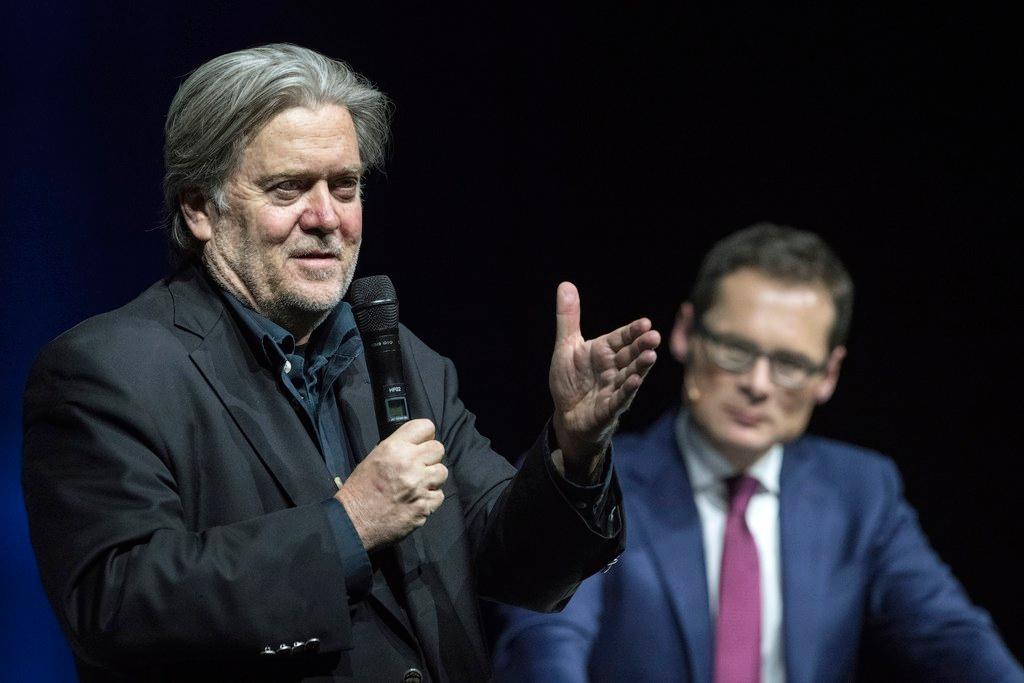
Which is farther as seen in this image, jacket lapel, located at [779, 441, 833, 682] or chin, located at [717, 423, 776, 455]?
chin, located at [717, 423, 776, 455]

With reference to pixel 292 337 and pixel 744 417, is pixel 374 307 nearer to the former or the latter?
pixel 292 337

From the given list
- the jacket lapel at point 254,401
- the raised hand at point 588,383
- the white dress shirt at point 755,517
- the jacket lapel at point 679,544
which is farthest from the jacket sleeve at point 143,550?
the white dress shirt at point 755,517

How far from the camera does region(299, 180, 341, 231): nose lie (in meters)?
1.75

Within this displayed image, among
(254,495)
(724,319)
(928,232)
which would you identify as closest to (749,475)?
(724,319)

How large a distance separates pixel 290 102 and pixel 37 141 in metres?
1.15

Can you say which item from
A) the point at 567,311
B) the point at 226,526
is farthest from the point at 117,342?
the point at 567,311

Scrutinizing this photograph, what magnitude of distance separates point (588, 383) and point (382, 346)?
287mm

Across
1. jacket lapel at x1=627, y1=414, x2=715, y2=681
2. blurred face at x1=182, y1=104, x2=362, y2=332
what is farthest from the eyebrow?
jacket lapel at x1=627, y1=414, x2=715, y2=681

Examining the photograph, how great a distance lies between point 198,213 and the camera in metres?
1.83

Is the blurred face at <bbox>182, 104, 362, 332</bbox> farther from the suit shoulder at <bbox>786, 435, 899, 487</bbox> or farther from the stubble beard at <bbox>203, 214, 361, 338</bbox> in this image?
the suit shoulder at <bbox>786, 435, 899, 487</bbox>

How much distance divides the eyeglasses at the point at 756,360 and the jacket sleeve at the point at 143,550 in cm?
149

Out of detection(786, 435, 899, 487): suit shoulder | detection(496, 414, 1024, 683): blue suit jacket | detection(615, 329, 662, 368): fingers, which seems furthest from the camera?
detection(786, 435, 899, 487): suit shoulder

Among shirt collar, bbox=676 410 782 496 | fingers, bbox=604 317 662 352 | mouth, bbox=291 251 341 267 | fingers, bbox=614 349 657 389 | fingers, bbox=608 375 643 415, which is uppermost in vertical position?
mouth, bbox=291 251 341 267

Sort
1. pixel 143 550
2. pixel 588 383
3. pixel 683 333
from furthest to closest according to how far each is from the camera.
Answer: pixel 683 333
pixel 588 383
pixel 143 550
